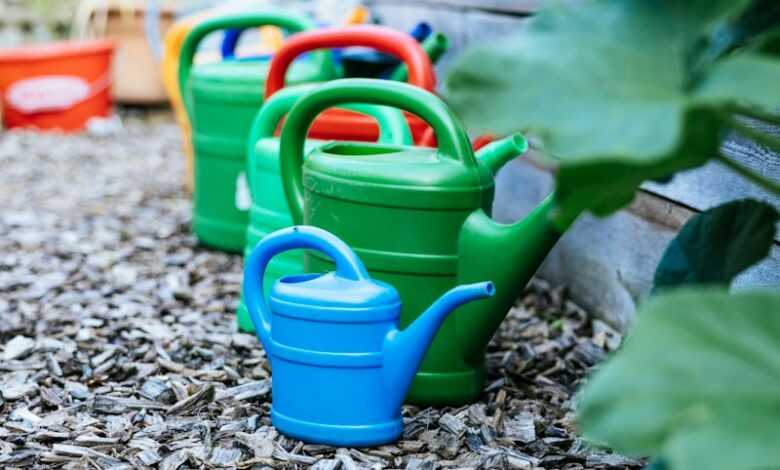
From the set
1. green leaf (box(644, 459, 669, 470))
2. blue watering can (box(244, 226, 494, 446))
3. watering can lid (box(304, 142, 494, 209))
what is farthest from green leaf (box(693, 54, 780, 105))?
watering can lid (box(304, 142, 494, 209))

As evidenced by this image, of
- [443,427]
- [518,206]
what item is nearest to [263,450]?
[443,427]

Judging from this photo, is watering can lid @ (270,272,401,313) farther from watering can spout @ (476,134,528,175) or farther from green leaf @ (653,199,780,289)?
green leaf @ (653,199,780,289)

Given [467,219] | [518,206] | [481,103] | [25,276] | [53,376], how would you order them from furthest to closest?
[518,206] < [25,276] < [53,376] < [467,219] < [481,103]

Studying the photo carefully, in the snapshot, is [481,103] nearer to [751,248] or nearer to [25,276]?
[751,248]

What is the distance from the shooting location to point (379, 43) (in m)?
2.38

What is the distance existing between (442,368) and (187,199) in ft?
7.39

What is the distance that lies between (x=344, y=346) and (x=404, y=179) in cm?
29

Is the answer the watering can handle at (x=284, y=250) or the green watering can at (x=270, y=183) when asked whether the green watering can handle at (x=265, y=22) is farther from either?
the watering can handle at (x=284, y=250)

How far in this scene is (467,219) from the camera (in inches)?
75.6

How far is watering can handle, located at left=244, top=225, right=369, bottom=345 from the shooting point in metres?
1.80

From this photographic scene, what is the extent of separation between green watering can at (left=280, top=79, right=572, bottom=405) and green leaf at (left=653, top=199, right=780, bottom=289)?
1.60 ft

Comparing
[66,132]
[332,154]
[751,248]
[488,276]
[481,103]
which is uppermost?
[481,103]

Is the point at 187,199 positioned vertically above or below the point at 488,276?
below

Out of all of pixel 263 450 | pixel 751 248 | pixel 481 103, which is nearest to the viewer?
pixel 481 103
